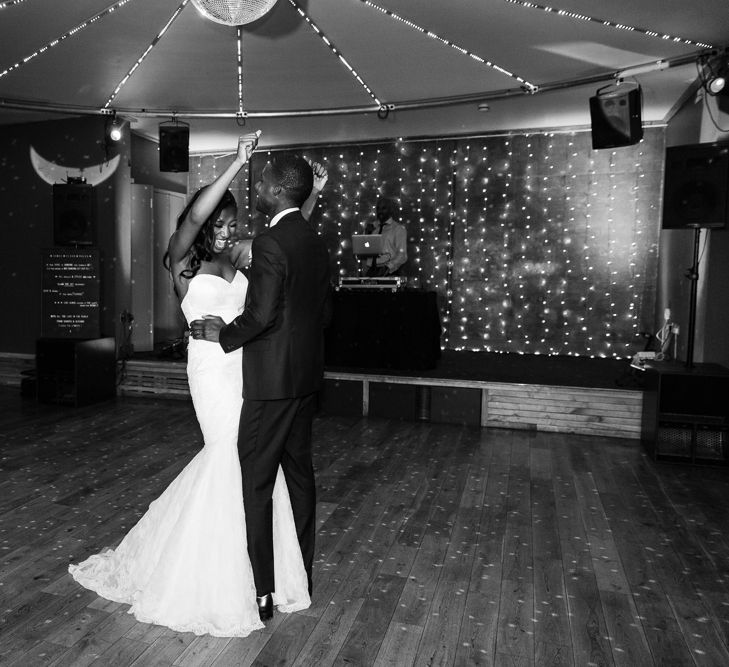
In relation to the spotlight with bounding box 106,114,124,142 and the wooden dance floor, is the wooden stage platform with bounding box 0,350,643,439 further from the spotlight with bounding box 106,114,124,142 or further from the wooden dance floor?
the spotlight with bounding box 106,114,124,142

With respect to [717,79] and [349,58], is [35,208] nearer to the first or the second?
[349,58]

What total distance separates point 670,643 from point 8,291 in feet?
23.7

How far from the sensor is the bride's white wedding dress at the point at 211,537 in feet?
6.93

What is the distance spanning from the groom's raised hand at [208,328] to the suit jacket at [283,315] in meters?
0.06

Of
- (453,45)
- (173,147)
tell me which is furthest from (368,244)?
(173,147)

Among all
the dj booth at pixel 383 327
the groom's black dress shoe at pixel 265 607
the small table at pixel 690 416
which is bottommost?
the groom's black dress shoe at pixel 265 607

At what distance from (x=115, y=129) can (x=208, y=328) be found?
16.6 ft

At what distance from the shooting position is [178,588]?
2.15 metres

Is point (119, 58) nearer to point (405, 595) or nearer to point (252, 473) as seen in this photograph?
point (252, 473)

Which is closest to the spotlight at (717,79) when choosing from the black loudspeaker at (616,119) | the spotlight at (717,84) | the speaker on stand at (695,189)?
the spotlight at (717,84)

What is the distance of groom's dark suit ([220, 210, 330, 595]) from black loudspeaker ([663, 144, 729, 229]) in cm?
337

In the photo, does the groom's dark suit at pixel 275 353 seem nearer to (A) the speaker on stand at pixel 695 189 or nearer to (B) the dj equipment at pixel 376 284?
(A) the speaker on stand at pixel 695 189

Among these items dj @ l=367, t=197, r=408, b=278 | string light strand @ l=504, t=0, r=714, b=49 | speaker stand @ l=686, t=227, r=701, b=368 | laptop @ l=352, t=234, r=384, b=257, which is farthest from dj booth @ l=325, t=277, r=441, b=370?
string light strand @ l=504, t=0, r=714, b=49

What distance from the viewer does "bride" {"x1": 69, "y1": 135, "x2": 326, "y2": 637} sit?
211 centimetres
